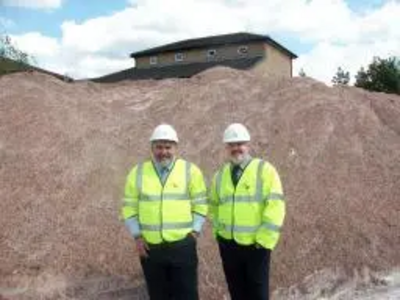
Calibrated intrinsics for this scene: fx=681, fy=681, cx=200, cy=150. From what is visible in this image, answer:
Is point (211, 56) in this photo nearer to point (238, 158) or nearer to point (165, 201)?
point (238, 158)

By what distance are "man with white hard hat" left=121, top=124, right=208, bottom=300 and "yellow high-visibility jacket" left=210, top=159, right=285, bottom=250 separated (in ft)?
0.84

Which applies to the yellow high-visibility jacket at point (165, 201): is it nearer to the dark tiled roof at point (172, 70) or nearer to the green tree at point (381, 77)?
the green tree at point (381, 77)

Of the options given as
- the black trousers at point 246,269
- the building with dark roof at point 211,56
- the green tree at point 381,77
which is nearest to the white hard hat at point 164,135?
the black trousers at point 246,269

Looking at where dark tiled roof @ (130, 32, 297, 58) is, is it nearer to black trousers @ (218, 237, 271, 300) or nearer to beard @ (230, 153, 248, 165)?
beard @ (230, 153, 248, 165)

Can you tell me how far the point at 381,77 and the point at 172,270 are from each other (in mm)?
28052

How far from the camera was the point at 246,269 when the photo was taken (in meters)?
6.13

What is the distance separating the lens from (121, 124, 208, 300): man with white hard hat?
5957 millimetres

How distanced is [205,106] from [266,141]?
1873mm

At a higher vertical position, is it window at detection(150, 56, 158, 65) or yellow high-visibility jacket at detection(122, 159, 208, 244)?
window at detection(150, 56, 158, 65)

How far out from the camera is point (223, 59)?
1797 inches

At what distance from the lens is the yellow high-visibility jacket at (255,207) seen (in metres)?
5.96

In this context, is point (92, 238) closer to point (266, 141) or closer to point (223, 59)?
point (266, 141)

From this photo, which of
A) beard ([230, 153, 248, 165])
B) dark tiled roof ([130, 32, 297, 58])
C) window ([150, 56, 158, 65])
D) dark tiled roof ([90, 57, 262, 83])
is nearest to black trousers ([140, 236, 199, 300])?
beard ([230, 153, 248, 165])

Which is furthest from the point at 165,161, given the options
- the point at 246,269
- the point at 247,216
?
the point at 246,269
